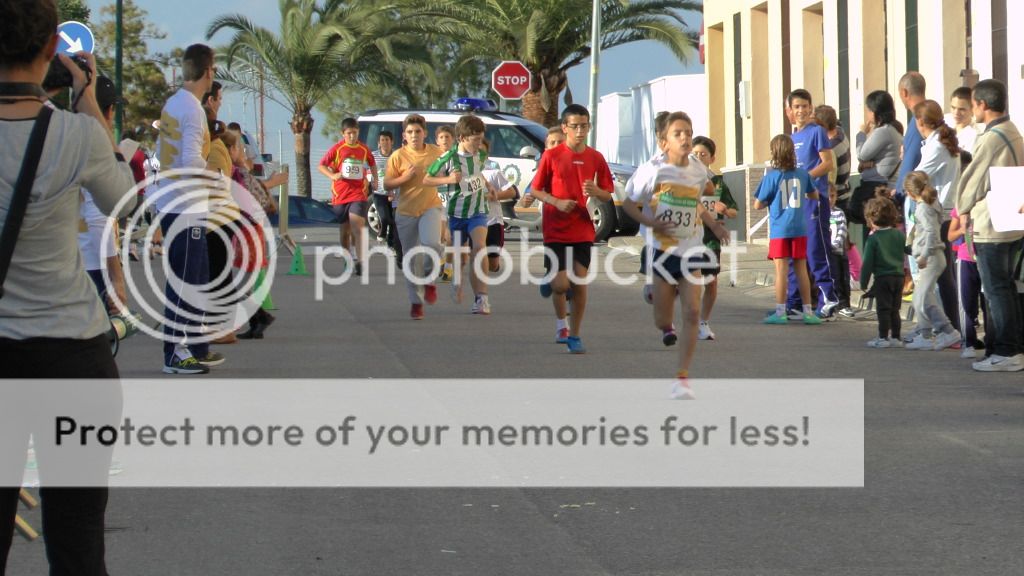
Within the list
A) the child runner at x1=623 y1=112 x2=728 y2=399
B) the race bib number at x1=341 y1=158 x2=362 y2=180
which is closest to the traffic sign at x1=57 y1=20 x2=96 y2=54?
the race bib number at x1=341 y1=158 x2=362 y2=180

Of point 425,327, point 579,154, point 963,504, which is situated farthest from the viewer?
point 425,327

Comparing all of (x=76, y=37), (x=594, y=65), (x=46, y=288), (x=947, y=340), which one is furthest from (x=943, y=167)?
(x=594, y=65)

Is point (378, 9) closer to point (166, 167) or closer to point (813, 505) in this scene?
point (166, 167)

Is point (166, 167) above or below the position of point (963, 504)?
above

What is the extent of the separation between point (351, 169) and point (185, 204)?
35.5ft

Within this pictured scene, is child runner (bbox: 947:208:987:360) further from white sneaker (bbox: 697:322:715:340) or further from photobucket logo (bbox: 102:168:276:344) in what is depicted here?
photobucket logo (bbox: 102:168:276:344)

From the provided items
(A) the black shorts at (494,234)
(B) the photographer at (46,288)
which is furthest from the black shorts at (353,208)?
(B) the photographer at (46,288)

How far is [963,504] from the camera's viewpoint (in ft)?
21.2

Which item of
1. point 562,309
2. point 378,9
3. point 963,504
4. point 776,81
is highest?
point 378,9

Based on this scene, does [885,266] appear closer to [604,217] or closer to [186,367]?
[186,367]

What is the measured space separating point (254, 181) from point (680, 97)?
83.8 feet

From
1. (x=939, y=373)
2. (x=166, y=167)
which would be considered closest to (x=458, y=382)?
(x=166, y=167)

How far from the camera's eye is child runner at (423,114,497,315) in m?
15.0

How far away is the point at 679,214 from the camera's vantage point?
10133 mm
